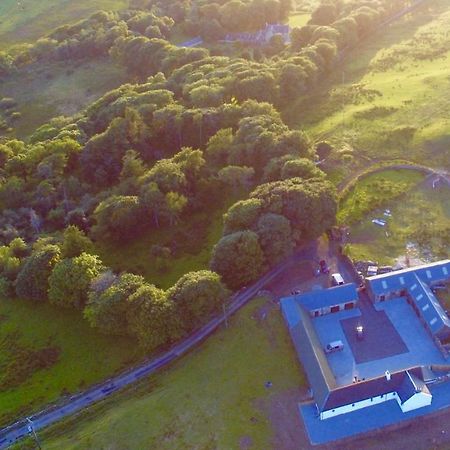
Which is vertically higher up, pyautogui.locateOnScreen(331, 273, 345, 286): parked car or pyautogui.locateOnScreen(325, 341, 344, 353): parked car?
pyautogui.locateOnScreen(331, 273, 345, 286): parked car

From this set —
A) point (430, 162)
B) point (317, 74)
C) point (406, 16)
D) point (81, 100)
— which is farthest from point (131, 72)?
point (430, 162)

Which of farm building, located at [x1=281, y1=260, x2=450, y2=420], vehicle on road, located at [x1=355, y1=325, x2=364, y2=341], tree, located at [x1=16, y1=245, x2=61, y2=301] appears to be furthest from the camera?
tree, located at [x1=16, y1=245, x2=61, y2=301]

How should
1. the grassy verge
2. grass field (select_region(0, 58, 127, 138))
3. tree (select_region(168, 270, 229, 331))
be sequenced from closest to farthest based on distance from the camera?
tree (select_region(168, 270, 229, 331)), the grassy verge, grass field (select_region(0, 58, 127, 138))

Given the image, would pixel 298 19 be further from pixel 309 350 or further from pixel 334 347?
pixel 309 350

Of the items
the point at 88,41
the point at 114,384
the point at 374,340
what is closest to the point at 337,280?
the point at 374,340

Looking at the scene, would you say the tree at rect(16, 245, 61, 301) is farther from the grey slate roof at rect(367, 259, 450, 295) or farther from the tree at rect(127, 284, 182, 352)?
the grey slate roof at rect(367, 259, 450, 295)

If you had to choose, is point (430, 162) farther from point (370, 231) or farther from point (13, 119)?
point (13, 119)

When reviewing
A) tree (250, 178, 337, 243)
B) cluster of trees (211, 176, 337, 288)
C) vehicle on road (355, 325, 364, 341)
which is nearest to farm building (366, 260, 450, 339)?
vehicle on road (355, 325, 364, 341)
